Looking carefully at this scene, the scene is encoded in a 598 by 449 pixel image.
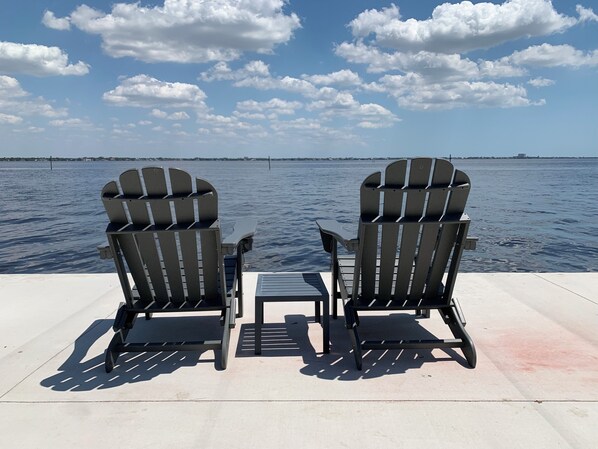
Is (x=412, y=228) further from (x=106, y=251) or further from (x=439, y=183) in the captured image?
(x=106, y=251)

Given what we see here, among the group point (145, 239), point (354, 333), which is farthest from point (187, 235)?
point (354, 333)

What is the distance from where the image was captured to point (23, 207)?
19516 millimetres

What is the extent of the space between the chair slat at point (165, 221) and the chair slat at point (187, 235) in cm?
5

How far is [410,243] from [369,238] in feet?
0.82

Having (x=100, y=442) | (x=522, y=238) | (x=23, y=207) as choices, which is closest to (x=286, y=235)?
(x=522, y=238)

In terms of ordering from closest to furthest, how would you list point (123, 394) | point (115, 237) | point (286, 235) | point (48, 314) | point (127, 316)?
point (123, 394)
point (115, 237)
point (127, 316)
point (48, 314)
point (286, 235)

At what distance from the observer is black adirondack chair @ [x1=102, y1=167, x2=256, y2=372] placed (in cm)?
270

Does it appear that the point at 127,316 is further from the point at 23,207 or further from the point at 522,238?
the point at 23,207

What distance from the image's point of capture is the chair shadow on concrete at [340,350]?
2.77 m

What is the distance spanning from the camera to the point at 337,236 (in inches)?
119

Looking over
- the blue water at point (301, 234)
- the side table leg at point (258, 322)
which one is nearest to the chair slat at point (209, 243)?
the side table leg at point (258, 322)

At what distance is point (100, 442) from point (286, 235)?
32.5ft

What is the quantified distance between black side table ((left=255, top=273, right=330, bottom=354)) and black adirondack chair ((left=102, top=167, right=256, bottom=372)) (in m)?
0.20

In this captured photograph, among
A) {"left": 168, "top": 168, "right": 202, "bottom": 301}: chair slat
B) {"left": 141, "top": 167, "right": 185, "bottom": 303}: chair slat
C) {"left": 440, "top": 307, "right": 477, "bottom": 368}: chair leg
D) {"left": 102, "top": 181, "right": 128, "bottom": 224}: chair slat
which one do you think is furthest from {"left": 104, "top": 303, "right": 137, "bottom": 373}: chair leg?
{"left": 440, "top": 307, "right": 477, "bottom": 368}: chair leg
